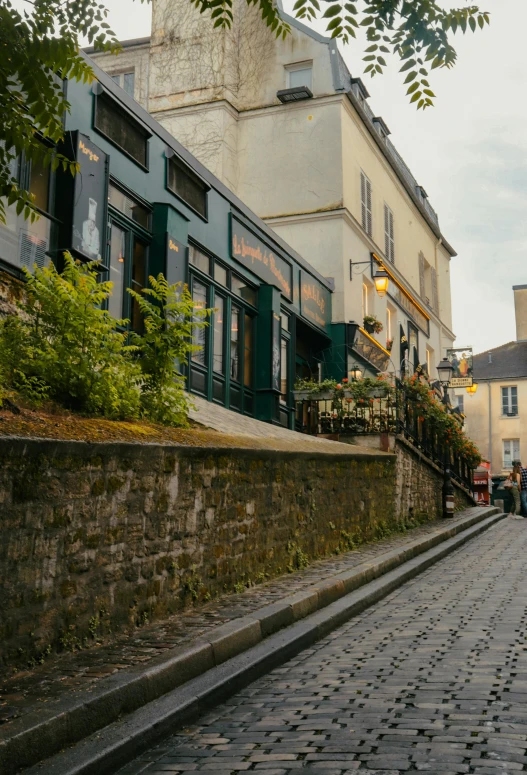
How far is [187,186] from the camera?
47.5ft

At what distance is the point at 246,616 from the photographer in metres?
5.97

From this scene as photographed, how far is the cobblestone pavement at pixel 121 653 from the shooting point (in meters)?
3.87

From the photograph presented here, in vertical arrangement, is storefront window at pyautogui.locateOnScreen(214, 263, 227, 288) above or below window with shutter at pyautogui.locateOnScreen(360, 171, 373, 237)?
below

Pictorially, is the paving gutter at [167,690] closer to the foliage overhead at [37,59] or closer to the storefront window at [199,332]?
the foliage overhead at [37,59]

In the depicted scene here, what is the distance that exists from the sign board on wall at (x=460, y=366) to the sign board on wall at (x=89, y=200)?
20437mm

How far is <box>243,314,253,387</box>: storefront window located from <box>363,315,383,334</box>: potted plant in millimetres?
6392

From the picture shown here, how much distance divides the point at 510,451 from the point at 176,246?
3602 cm

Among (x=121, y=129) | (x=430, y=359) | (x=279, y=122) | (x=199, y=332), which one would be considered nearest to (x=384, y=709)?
(x=121, y=129)

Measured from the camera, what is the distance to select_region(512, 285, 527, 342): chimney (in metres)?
49.2

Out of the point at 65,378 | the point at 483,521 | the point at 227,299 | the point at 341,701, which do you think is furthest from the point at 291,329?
the point at 341,701

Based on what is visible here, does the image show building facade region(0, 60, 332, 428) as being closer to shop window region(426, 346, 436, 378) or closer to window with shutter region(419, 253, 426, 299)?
window with shutter region(419, 253, 426, 299)

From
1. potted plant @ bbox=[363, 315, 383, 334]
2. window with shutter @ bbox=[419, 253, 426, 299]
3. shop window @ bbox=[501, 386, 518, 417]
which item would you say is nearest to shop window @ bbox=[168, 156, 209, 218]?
potted plant @ bbox=[363, 315, 383, 334]

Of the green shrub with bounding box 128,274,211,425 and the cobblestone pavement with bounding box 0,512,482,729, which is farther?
the green shrub with bounding box 128,274,211,425

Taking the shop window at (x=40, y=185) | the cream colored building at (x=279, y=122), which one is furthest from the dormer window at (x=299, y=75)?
the shop window at (x=40, y=185)
